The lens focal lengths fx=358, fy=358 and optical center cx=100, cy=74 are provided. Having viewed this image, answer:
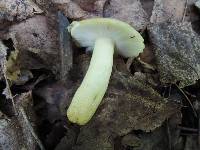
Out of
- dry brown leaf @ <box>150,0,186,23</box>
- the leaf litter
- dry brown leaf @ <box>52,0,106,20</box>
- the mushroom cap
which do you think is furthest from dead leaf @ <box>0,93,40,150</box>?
dry brown leaf @ <box>150,0,186,23</box>

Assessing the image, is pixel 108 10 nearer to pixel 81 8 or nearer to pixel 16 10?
pixel 81 8

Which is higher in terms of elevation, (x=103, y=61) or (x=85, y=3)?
(x=85, y=3)

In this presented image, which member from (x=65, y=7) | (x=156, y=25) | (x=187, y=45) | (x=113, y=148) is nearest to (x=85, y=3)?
(x=65, y=7)

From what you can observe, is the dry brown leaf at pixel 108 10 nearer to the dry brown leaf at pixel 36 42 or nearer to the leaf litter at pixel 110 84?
the leaf litter at pixel 110 84

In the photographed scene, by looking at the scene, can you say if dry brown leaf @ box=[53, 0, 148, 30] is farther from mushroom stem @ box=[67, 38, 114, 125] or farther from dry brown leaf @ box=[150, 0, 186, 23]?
mushroom stem @ box=[67, 38, 114, 125]

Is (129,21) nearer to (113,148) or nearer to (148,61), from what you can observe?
(148,61)

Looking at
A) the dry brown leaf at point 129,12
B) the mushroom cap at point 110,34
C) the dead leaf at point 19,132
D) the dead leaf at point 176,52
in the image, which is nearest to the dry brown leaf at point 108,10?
the dry brown leaf at point 129,12
